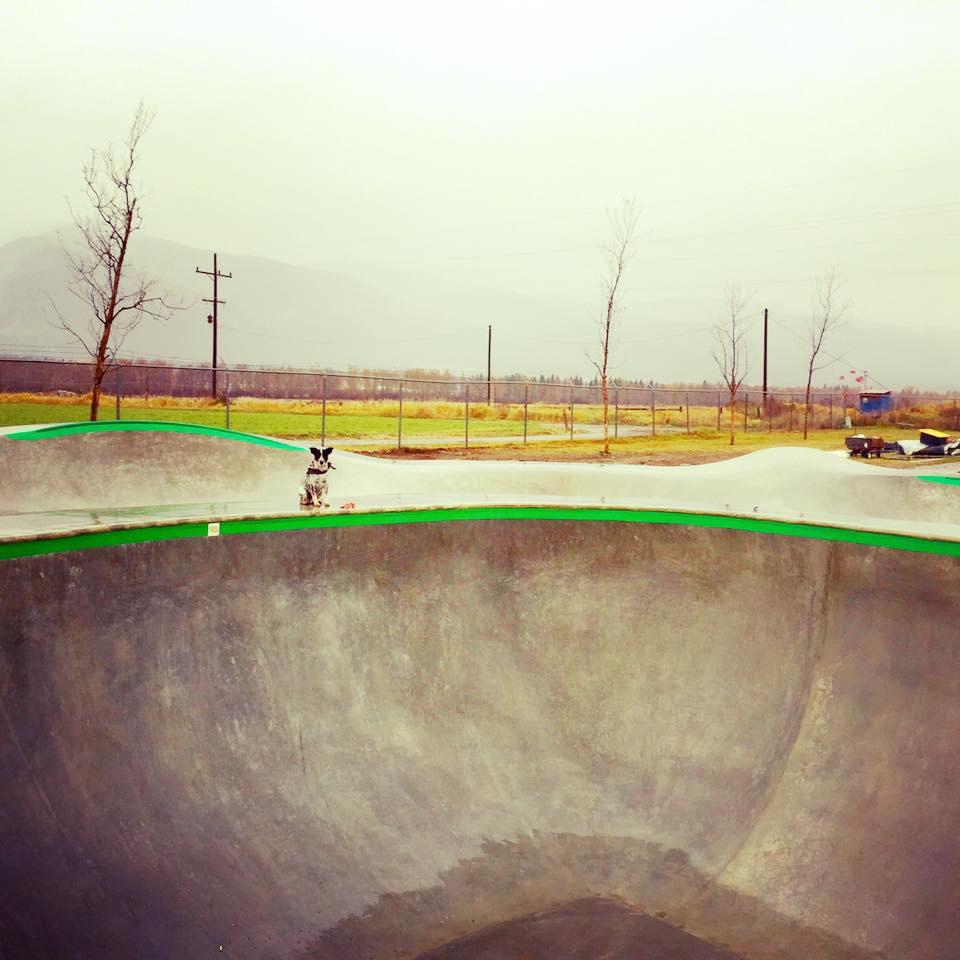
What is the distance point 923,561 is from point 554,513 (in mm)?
2138

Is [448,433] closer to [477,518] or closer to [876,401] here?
[876,401]

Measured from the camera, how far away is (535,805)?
4641mm

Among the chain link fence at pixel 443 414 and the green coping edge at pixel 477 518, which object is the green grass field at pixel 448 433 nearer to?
the chain link fence at pixel 443 414

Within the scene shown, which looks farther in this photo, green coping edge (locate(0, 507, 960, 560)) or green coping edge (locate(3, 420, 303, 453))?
green coping edge (locate(3, 420, 303, 453))

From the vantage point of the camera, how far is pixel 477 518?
5340mm

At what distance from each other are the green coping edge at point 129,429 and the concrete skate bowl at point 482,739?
17.2 ft

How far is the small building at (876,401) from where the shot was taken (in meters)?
26.1

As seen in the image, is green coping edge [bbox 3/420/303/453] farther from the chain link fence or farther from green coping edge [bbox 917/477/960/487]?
the chain link fence

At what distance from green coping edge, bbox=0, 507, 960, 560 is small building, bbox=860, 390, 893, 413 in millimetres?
23204

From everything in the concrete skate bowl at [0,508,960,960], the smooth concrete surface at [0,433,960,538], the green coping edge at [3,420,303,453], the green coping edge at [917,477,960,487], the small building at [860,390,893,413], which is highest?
the small building at [860,390,893,413]

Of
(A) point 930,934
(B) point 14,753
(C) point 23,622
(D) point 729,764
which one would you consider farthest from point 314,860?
(A) point 930,934

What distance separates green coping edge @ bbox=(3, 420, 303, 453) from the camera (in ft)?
29.3

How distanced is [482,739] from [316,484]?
2839mm

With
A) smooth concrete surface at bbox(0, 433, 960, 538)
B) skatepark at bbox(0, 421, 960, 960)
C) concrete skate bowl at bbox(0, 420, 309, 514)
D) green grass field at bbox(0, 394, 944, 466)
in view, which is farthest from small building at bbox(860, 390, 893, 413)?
skatepark at bbox(0, 421, 960, 960)
